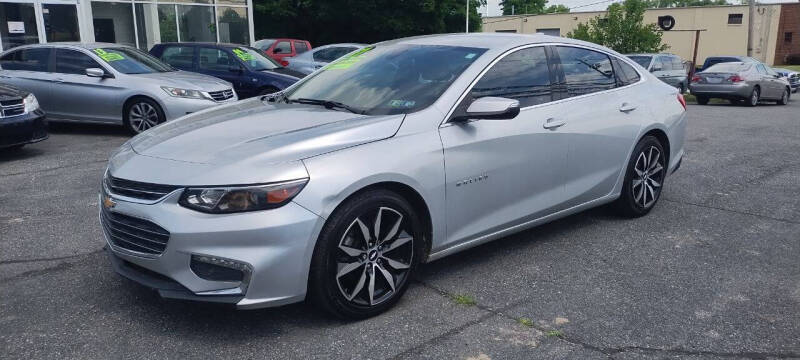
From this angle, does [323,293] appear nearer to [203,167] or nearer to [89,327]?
[203,167]

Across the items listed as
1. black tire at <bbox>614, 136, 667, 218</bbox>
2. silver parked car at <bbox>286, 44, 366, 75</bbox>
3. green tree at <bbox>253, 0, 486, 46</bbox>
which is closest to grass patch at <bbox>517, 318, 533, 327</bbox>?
black tire at <bbox>614, 136, 667, 218</bbox>

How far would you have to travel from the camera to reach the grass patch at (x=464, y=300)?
3.85 m

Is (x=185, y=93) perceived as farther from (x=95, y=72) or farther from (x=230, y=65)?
(x=230, y=65)

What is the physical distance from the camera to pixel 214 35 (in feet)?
69.9

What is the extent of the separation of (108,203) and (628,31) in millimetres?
26156

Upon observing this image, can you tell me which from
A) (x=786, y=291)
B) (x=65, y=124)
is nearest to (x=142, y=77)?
(x=65, y=124)

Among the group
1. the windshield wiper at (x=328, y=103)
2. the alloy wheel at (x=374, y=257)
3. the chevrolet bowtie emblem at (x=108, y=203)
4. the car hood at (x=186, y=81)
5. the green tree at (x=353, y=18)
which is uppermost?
the green tree at (x=353, y=18)

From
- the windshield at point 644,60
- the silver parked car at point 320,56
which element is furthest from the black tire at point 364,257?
the windshield at point 644,60

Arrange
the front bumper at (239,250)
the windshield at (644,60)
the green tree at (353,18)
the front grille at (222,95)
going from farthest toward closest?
the green tree at (353,18)
the windshield at (644,60)
the front grille at (222,95)
the front bumper at (239,250)

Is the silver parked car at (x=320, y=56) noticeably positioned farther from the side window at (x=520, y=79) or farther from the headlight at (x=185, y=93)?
the side window at (x=520, y=79)

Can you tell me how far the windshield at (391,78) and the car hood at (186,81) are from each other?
545 centimetres

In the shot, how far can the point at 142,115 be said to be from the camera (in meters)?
9.68

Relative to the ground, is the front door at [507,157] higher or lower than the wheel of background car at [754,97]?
higher

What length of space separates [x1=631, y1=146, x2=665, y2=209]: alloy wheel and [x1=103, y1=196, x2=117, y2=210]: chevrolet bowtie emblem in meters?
3.99
